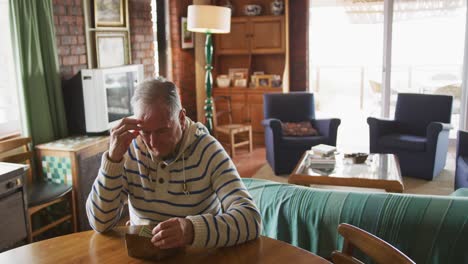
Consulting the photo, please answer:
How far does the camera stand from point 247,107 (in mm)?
6520

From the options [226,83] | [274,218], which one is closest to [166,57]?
[226,83]

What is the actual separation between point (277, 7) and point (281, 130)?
2081mm

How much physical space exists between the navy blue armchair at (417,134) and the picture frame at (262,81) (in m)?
1.77

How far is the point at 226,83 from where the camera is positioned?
21.6 ft

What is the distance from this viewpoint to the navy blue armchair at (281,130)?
16.3 ft

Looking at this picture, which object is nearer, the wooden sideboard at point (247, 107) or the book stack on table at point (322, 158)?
the book stack on table at point (322, 158)

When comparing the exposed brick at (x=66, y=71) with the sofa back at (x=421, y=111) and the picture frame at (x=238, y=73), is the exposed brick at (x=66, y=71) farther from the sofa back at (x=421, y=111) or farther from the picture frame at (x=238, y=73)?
the sofa back at (x=421, y=111)

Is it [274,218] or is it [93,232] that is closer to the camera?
[93,232]

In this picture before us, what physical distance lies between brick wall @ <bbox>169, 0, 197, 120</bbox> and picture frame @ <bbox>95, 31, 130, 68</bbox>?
1.15 metres

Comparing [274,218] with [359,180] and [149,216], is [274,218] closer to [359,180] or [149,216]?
[149,216]

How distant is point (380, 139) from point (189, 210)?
3783 mm

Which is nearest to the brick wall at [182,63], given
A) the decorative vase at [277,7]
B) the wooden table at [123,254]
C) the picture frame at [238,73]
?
the picture frame at [238,73]

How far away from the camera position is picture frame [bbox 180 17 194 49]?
5875mm

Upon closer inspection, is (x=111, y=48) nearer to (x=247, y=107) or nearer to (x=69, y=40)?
(x=69, y=40)
